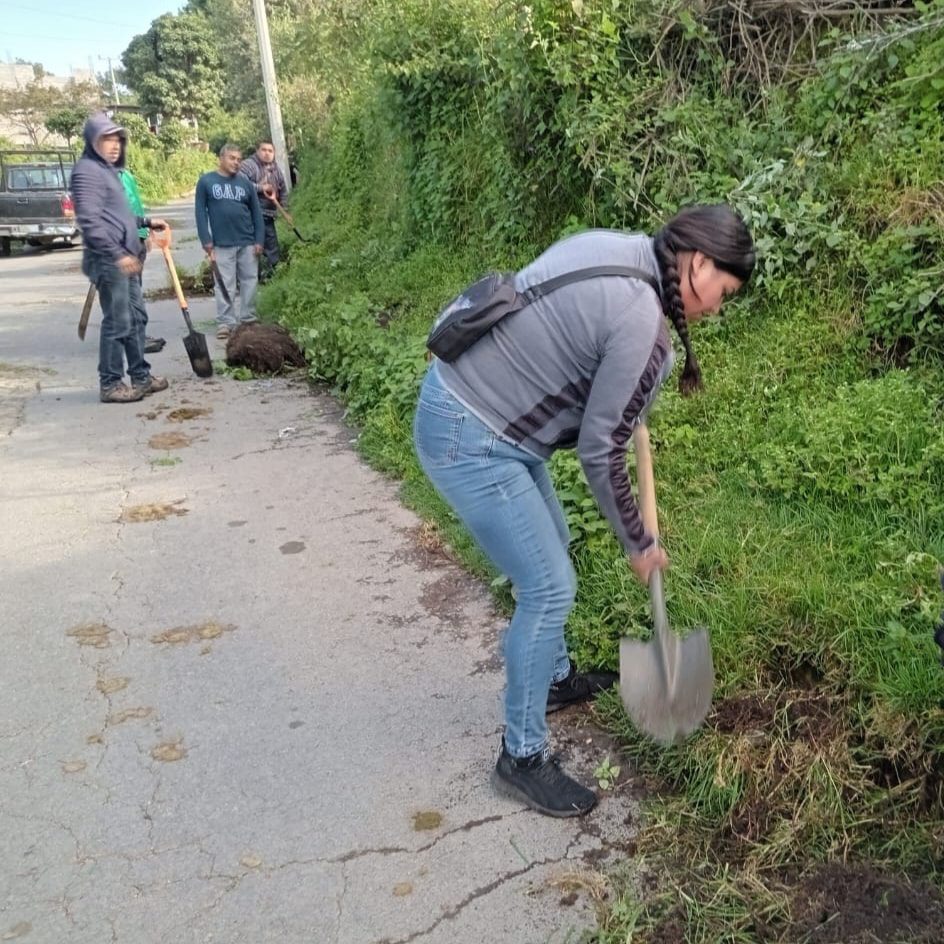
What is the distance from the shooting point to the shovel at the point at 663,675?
8.83ft

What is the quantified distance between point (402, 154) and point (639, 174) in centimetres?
560

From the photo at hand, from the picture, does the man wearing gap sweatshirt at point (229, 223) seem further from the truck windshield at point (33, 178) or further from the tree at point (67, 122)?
the tree at point (67, 122)

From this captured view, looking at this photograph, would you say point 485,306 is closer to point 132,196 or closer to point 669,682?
point 669,682

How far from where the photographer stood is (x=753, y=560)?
3492 millimetres

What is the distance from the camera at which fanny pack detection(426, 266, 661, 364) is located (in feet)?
7.75

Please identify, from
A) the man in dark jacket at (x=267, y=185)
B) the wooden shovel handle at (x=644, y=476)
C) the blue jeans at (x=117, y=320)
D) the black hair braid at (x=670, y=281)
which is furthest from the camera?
the man in dark jacket at (x=267, y=185)

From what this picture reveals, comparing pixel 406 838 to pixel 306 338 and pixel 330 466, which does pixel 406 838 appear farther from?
pixel 306 338

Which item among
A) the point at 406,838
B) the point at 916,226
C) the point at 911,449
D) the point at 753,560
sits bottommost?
the point at 406,838

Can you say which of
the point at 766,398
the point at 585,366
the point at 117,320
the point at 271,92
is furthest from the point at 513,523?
the point at 271,92

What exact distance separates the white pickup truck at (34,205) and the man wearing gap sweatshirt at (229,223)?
39.3 feet

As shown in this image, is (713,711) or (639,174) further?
(639,174)

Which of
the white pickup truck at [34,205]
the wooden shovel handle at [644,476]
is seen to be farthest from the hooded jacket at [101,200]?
the white pickup truck at [34,205]

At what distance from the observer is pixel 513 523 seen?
257cm

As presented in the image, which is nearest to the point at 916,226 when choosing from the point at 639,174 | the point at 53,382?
the point at 639,174
